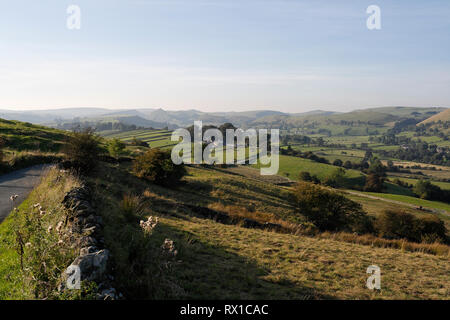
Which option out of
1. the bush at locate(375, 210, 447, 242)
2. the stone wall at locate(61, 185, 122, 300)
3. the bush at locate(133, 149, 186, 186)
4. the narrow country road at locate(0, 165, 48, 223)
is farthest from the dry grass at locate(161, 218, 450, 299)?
the bush at locate(375, 210, 447, 242)

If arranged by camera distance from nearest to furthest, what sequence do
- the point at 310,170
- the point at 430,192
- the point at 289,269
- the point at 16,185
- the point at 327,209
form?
the point at 289,269 → the point at 16,185 → the point at 327,209 → the point at 430,192 → the point at 310,170

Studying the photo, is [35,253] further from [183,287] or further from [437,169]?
[437,169]

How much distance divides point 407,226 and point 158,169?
96.9 ft

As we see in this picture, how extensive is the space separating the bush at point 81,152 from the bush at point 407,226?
29.5 m

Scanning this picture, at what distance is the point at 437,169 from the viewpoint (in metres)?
140

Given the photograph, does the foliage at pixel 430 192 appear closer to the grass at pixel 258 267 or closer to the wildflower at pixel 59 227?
the grass at pixel 258 267

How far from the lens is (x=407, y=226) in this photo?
29094mm

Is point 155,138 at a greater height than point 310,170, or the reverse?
point 155,138

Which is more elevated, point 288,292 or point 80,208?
point 80,208

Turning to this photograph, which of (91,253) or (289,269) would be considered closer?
(91,253)

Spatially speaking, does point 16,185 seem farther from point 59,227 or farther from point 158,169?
point 158,169

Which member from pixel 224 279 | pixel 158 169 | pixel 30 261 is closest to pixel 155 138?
pixel 158 169

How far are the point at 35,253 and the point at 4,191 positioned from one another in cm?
831
